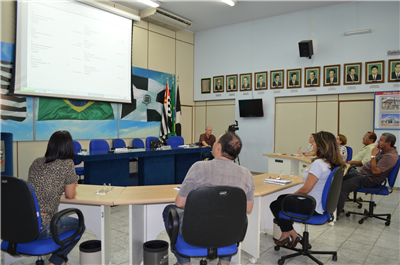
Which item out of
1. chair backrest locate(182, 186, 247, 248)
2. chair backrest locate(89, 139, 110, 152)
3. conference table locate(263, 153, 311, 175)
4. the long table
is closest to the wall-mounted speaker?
conference table locate(263, 153, 311, 175)

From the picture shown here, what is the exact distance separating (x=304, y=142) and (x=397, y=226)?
3.77m

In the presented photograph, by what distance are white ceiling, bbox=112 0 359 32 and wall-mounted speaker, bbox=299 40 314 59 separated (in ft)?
3.22

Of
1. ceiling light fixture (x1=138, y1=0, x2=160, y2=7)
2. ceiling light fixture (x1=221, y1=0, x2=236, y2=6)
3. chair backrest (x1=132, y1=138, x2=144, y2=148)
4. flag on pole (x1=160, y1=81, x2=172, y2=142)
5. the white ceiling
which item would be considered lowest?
chair backrest (x1=132, y1=138, x2=144, y2=148)

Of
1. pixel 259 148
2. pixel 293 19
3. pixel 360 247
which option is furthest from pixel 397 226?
pixel 293 19

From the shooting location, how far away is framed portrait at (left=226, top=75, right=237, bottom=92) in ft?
28.7

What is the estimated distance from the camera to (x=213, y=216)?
1869mm

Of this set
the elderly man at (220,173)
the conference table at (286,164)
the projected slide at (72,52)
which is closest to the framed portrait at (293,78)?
the conference table at (286,164)

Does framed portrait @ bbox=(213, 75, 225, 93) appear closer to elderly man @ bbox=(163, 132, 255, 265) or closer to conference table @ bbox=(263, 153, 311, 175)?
conference table @ bbox=(263, 153, 311, 175)

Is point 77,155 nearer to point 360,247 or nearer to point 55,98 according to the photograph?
point 55,98

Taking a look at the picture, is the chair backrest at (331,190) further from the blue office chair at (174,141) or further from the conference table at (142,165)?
the blue office chair at (174,141)

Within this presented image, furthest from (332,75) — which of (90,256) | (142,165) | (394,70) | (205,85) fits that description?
(90,256)

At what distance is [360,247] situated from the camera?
329 centimetres

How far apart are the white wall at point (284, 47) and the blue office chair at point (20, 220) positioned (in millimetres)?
6909

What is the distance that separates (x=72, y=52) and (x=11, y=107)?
5.18 feet
